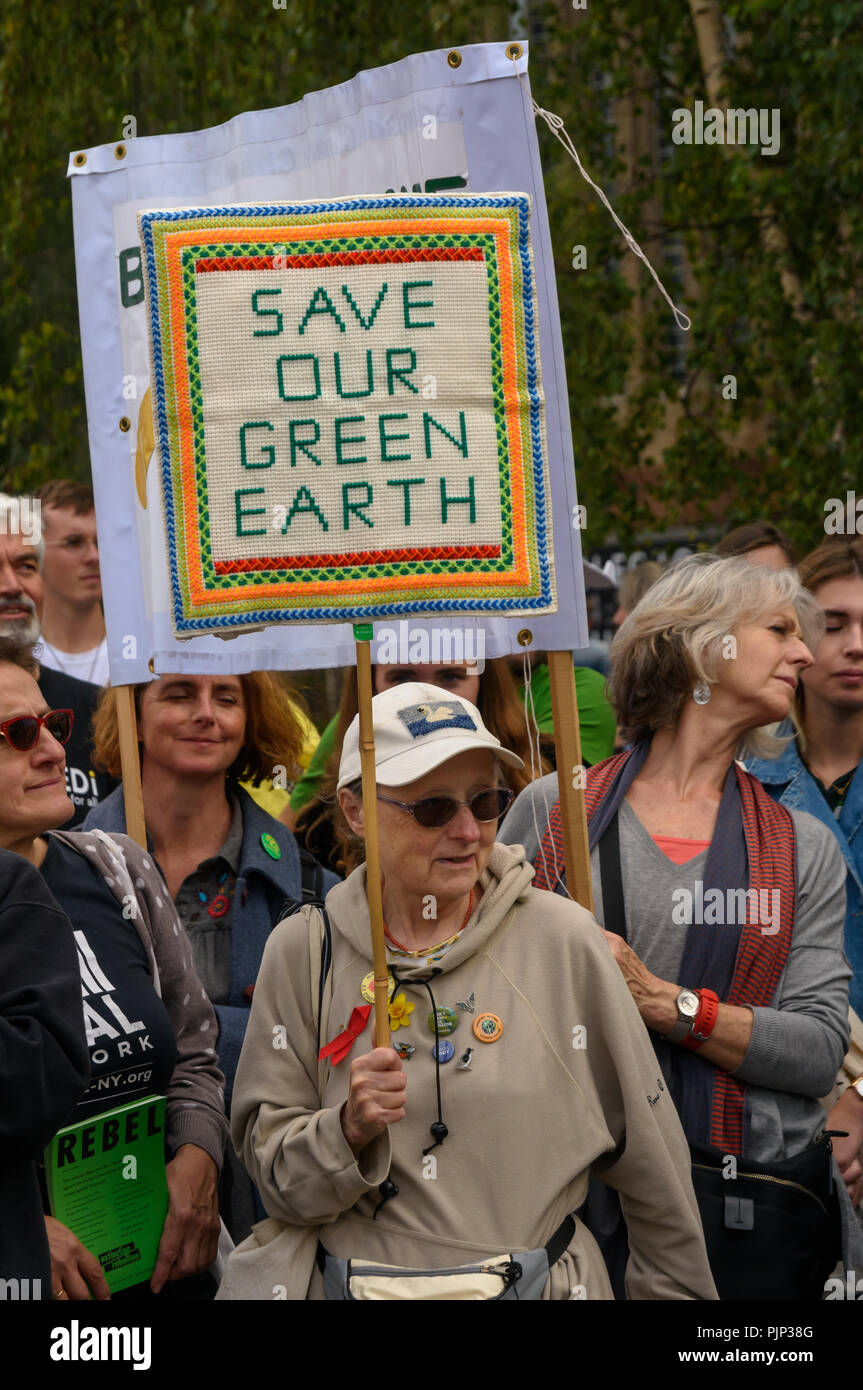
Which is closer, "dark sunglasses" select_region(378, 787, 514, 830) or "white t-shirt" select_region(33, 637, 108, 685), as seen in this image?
"dark sunglasses" select_region(378, 787, 514, 830)

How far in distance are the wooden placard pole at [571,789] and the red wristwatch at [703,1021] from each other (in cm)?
30

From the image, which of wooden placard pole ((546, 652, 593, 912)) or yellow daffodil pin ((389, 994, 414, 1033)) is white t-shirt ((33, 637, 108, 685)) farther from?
yellow daffodil pin ((389, 994, 414, 1033))

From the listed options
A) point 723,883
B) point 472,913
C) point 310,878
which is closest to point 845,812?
point 723,883

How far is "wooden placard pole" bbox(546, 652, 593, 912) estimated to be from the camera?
370cm

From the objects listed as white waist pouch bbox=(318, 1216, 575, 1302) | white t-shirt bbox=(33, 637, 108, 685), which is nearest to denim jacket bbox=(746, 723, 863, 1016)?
white waist pouch bbox=(318, 1216, 575, 1302)

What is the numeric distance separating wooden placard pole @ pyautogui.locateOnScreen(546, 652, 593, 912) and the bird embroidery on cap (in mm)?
410

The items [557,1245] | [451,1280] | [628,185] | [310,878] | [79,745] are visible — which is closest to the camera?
[451,1280]

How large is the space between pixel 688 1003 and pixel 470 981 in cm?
68

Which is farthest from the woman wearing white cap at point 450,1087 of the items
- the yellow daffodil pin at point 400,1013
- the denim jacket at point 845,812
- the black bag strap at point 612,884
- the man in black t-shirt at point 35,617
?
the man in black t-shirt at point 35,617

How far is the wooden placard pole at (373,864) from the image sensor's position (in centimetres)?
302

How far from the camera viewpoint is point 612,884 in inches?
152

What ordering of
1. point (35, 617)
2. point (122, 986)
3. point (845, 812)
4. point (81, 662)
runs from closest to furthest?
point (122, 986)
point (845, 812)
point (35, 617)
point (81, 662)

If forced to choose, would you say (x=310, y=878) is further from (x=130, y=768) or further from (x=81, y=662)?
(x=81, y=662)

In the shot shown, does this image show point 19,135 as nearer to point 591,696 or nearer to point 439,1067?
point 591,696
